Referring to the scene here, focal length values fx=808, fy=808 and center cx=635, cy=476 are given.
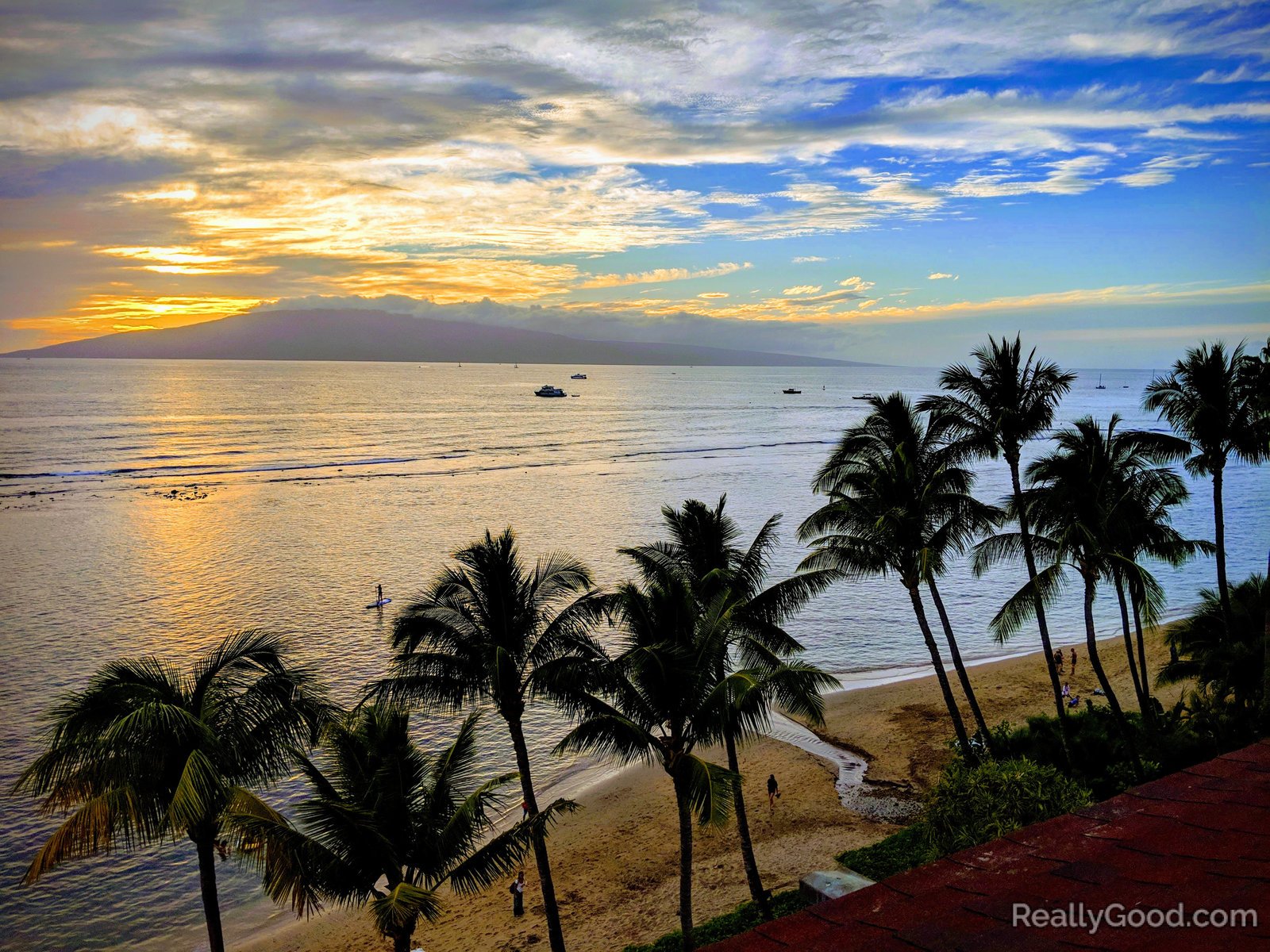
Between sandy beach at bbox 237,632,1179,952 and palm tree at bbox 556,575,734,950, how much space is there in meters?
4.87

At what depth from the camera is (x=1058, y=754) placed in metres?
22.0

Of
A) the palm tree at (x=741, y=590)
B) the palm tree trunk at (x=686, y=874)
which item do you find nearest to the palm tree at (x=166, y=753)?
the palm tree trunk at (x=686, y=874)

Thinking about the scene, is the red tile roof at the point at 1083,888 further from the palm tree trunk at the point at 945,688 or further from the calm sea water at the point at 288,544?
the calm sea water at the point at 288,544

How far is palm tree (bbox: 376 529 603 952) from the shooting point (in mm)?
15352

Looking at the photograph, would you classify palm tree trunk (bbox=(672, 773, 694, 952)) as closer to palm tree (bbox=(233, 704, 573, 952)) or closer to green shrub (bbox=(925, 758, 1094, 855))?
palm tree (bbox=(233, 704, 573, 952))

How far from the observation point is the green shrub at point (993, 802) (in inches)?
559

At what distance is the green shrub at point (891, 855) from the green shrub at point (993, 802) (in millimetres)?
2354

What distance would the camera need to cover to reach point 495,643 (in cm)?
1579

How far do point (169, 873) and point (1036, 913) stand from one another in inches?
956

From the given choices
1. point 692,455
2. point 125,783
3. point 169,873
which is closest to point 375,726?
point 125,783

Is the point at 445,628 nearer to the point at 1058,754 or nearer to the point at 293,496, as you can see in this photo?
the point at 1058,754

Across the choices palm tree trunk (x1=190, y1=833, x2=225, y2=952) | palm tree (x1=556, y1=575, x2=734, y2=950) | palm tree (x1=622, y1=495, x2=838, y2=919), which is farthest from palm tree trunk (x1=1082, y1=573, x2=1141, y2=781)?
palm tree trunk (x1=190, y1=833, x2=225, y2=952)

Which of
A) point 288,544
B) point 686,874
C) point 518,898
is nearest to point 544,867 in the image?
point 686,874

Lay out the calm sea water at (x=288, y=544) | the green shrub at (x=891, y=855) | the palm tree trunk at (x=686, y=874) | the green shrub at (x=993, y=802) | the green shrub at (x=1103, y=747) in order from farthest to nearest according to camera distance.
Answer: the calm sea water at (x=288, y=544) → the green shrub at (x=1103, y=747) → the green shrub at (x=891, y=855) → the palm tree trunk at (x=686, y=874) → the green shrub at (x=993, y=802)
